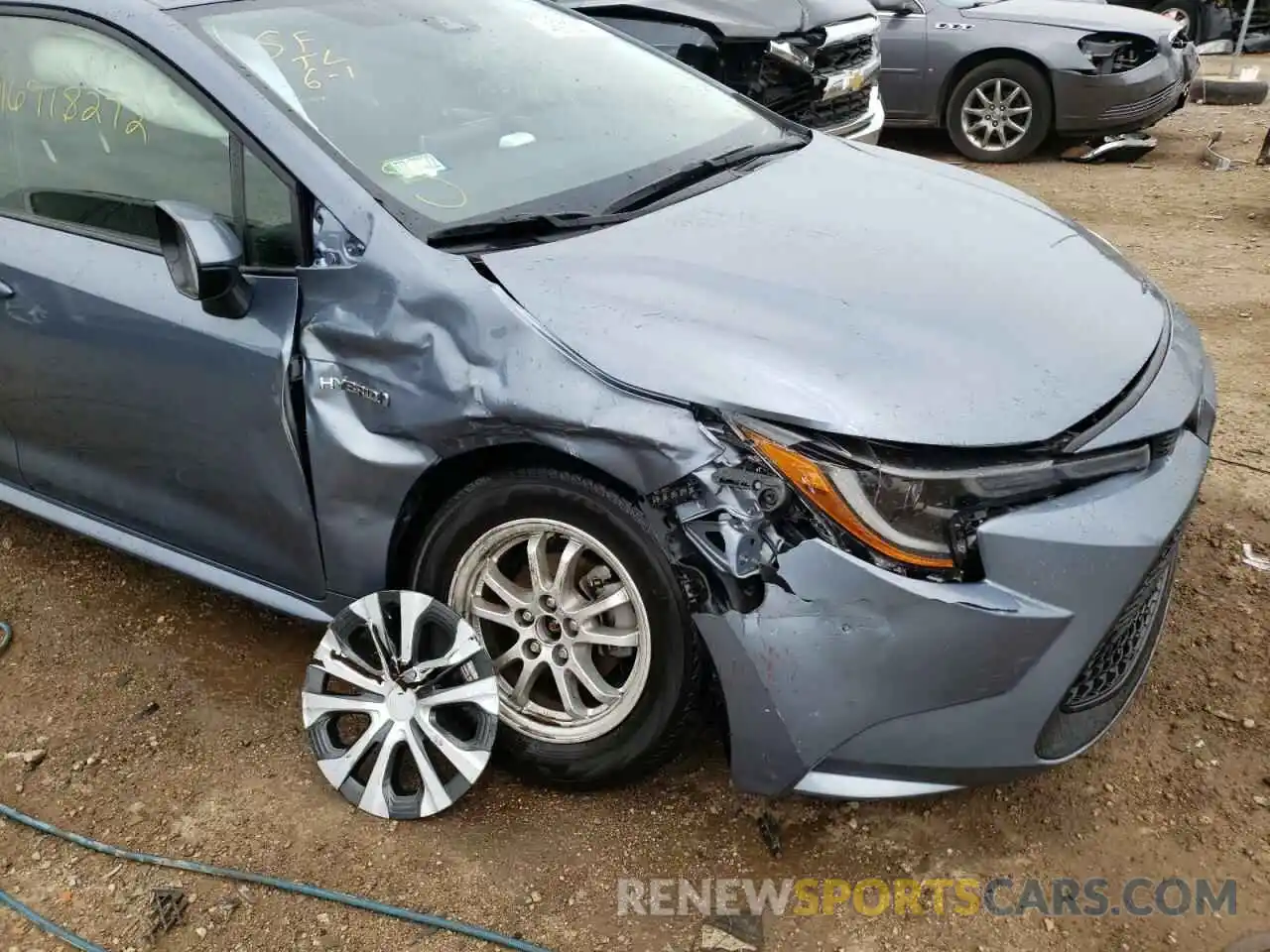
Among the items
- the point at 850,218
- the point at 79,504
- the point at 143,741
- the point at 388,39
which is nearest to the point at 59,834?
the point at 143,741

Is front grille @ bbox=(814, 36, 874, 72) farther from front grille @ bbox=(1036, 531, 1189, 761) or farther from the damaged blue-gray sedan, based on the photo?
front grille @ bbox=(1036, 531, 1189, 761)

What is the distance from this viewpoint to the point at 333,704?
2.53 m

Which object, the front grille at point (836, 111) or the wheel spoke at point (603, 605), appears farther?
the front grille at point (836, 111)

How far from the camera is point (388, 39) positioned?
9.20 ft

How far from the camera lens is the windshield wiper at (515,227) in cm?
232

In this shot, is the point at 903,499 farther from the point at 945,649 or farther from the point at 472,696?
the point at 472,696

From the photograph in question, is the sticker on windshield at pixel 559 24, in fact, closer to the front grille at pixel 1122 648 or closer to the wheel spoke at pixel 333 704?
the wheel spoke at pixel 333 704

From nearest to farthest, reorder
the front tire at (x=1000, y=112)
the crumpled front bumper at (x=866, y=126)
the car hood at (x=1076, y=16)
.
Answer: the crumpled front bumper at (x=866, y=126), the car hood at (x=1076, y=16), the front tire at (x=1000, y=112)

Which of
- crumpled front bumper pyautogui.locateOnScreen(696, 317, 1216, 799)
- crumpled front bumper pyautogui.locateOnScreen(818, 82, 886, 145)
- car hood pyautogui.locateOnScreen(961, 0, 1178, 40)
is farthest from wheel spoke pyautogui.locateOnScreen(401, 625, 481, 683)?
car hood pyautogui.locateOnScreen(961, 0, 1178, 40)

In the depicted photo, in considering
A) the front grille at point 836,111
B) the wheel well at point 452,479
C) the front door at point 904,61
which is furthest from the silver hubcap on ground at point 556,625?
the front door at point 904,61

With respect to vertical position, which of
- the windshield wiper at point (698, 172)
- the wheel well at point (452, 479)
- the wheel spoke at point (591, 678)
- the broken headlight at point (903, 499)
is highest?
the windshield wiper at point (698, 172)

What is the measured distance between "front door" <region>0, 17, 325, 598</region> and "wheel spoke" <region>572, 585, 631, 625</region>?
656mm

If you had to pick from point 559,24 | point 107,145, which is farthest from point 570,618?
point 559,24

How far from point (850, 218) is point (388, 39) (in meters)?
1.22
